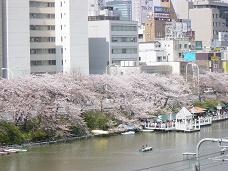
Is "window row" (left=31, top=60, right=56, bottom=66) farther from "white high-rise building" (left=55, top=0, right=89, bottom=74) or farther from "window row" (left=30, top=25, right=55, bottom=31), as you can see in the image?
"window row" (left=30, top=25, right=55, bottom=31)

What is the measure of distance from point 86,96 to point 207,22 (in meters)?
67.1

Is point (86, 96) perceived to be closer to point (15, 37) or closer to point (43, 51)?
point (15, 37)

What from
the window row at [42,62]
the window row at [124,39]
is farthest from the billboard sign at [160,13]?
the window row at [42,62]

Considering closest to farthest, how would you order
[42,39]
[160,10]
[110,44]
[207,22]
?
[42,39], [110,44], [160,10], [207,22]

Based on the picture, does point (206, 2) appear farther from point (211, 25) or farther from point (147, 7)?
point (147, 7)

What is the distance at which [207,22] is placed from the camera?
10525 centimetres

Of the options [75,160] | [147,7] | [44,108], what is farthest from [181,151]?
[147,7]

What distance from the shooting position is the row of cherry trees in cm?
3569

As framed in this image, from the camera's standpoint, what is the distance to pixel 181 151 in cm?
3178

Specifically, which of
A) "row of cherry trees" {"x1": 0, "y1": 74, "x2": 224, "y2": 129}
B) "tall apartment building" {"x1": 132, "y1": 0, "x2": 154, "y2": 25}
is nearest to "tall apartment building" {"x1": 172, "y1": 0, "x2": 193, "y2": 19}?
"tall apartment building" {"x1": 132, "y1": 0, "x2": 154, "y2": 25}

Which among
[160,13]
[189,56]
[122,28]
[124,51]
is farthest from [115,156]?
[160,13]

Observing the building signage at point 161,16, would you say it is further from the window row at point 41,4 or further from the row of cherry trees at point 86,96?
the row of cherry trees at point 86,96

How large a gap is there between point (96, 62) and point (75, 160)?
Answer: 3528cm

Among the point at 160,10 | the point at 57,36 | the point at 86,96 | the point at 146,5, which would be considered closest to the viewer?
the point at 86,96
